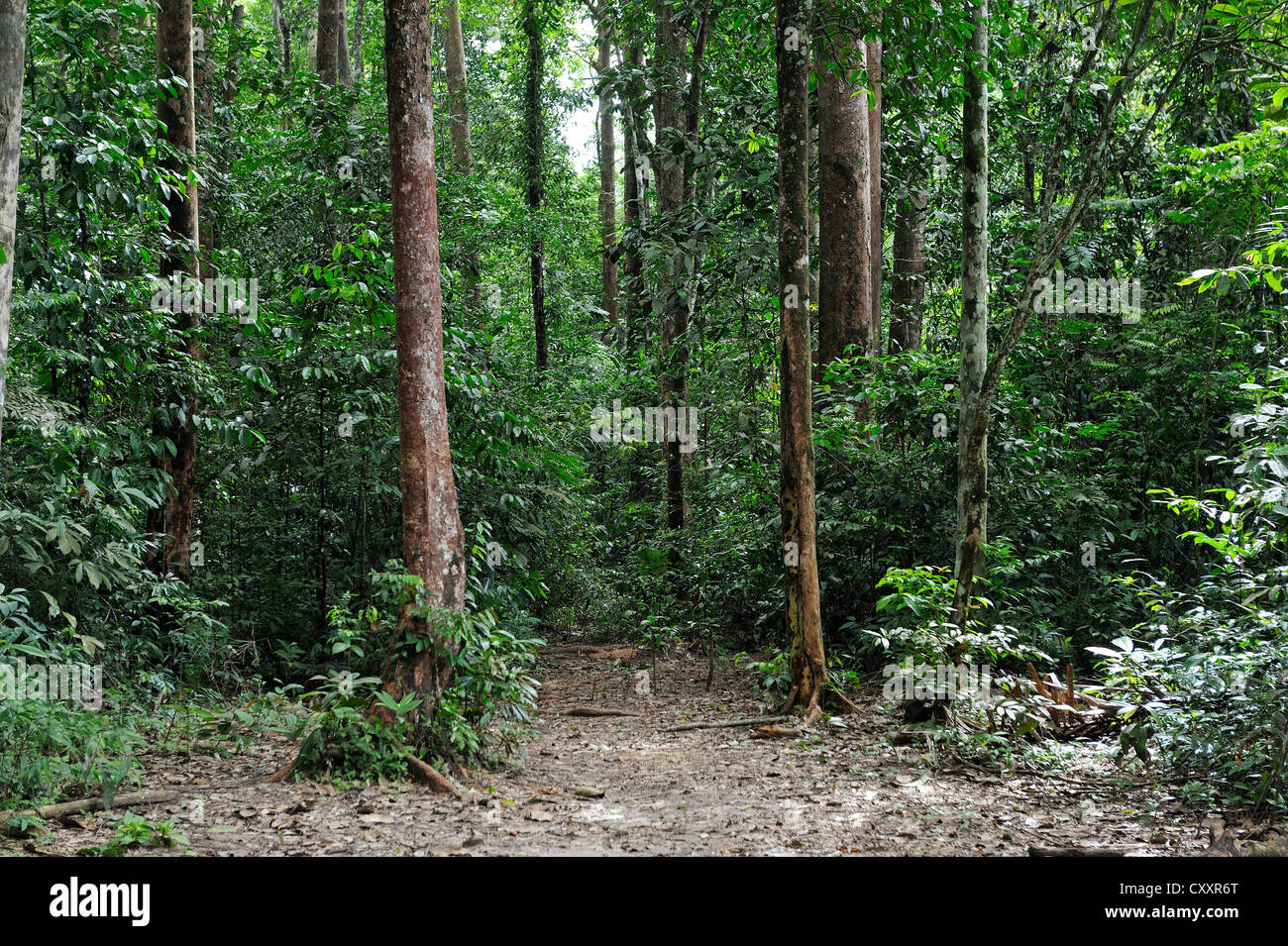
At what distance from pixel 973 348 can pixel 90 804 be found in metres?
6.54

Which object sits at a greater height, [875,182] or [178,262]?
[875,182]

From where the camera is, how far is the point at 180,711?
7.14 meters

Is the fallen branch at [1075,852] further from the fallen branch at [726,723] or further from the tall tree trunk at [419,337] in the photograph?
the tall tree trunk at [419,337]

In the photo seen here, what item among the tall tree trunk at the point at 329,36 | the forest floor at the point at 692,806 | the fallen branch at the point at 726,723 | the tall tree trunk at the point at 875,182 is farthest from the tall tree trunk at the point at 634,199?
the forest floor at the point at 692,806

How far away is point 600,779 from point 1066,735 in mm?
3369

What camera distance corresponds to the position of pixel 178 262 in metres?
9.55

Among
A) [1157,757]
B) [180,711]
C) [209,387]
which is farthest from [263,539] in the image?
[1157,757]

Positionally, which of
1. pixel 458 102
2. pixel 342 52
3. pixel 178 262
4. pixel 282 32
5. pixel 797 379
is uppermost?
pixel 282 32

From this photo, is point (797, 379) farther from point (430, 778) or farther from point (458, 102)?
point (458, 102)

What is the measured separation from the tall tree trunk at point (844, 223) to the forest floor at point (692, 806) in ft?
16.8

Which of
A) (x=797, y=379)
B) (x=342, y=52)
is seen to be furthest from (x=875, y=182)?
(x=342, y=52)
